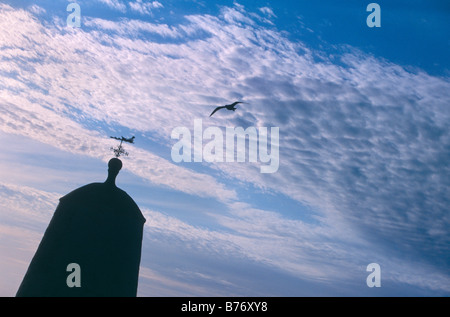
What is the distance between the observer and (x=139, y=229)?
1905 centimetres

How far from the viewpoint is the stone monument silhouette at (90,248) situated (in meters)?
16.8

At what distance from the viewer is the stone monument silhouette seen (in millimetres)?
16766

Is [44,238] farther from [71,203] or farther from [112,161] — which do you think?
[112,161]

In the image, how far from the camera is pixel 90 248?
1706cm
